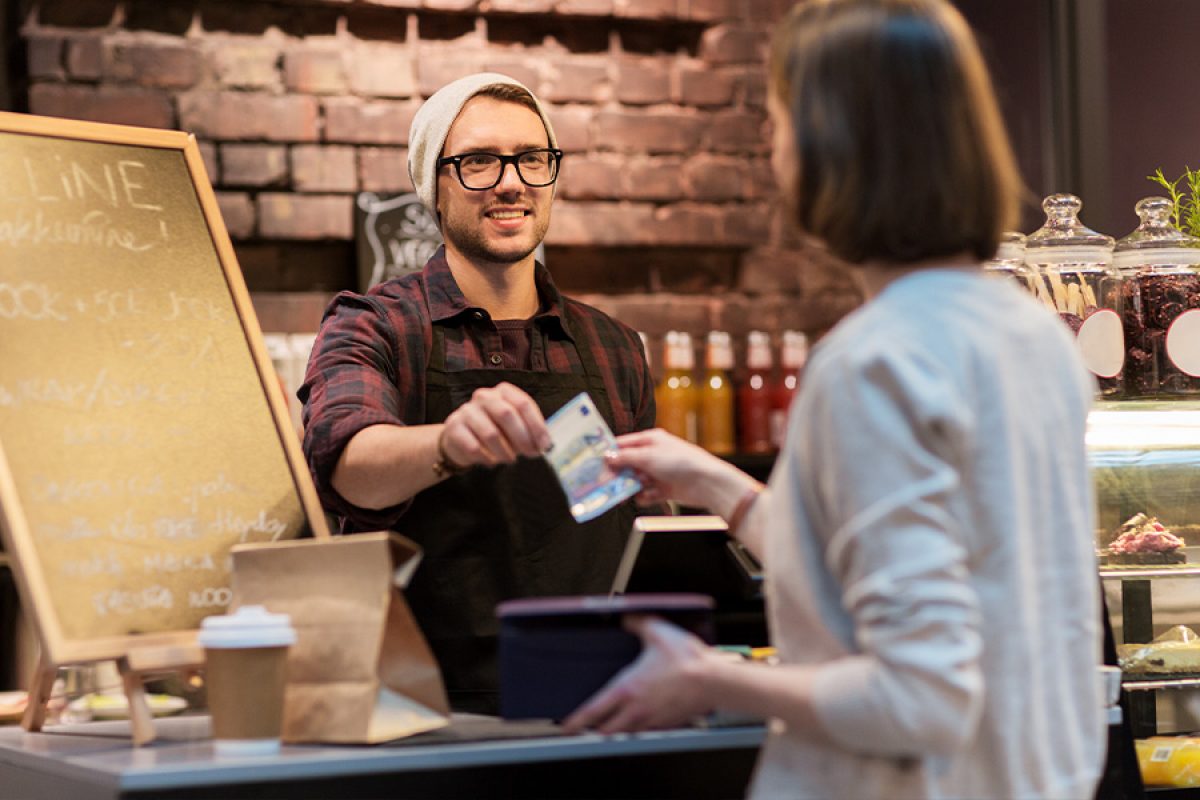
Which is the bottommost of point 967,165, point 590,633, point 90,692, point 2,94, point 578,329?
point 90,692

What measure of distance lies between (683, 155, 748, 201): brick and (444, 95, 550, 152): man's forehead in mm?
1666

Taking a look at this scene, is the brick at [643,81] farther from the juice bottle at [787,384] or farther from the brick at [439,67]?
the juice bottle at [787,384]

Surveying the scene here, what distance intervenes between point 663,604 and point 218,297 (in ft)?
2.79

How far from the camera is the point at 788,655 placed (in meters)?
1.28

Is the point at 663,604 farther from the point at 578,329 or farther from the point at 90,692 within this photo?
the point at 90,692

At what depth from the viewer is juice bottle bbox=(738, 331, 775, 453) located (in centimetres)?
399

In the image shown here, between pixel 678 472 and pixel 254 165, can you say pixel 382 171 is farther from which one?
pixel 678 472

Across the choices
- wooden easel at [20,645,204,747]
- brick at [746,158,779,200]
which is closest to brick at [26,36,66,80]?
brick at [746,158,779,200]

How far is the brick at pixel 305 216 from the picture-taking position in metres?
3.74

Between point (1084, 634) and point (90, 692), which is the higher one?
point (1084, 634)

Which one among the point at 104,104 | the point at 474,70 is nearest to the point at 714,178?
the point at 474,70

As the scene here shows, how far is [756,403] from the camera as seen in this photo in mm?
4000

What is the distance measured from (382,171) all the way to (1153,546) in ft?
7.13

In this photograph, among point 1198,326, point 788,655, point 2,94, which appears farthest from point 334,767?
point 2,94
